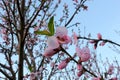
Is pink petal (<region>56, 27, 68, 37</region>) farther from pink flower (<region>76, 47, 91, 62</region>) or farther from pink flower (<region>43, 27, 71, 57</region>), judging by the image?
pink flower (<region>76, 47, 91, 62</region>)

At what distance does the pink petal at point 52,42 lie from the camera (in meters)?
1.24

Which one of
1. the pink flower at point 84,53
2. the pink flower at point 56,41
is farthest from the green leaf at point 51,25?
the pink flower at point 84,53

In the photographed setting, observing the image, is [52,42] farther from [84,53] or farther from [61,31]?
[84,53]

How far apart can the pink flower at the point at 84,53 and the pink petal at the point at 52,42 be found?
0.13m

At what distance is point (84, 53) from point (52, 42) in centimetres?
18

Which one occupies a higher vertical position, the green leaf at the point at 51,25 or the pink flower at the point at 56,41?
the green leaf at the point at 51,25

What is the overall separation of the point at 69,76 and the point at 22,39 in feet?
17.4

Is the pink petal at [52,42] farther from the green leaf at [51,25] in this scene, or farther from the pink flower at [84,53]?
the pink flower at [84,53]

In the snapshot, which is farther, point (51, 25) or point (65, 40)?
point (65, 40)

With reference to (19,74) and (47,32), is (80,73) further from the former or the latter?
(19,74)

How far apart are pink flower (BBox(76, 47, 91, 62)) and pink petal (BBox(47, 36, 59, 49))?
0.13m

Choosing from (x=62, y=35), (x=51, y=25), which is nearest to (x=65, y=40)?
(x=62, y=35)

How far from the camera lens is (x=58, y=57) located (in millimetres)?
6723

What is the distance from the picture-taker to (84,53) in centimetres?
133
